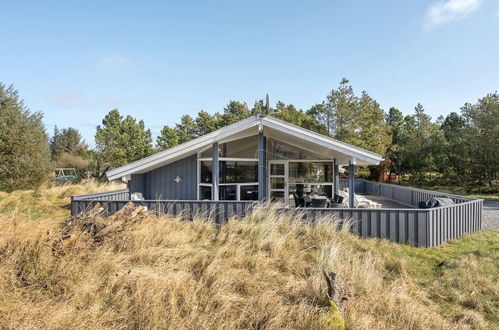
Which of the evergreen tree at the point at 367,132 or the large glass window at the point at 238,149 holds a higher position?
the evergreen tree at the point at 367,132

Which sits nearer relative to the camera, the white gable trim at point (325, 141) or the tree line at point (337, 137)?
the white gable trim at point (325, 141)

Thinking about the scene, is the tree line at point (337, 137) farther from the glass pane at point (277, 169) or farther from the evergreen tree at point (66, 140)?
the evergreen tree at point (66, 140)

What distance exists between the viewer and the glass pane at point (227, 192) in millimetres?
9797

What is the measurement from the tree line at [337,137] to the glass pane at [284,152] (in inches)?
243

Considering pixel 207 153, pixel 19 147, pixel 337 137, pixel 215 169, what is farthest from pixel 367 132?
pixel 19 147

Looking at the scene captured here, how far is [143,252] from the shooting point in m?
4.68

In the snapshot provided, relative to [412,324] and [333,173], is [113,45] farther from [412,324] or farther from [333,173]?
[412,324]

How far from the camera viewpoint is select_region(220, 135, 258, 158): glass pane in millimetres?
9845

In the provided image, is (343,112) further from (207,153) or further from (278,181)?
(207,153)

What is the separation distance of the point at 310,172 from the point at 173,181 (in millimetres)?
5270

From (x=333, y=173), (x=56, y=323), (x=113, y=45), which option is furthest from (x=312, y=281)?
(x=113, y=45)

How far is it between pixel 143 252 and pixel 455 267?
5.44 m

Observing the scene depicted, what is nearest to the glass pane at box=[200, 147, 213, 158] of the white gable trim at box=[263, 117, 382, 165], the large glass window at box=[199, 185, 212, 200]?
the large glass window at box=[199, 185, 212, 200]

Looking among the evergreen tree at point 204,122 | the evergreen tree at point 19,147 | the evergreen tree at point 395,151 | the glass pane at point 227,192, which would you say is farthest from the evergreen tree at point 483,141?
the evergreen tree at point 19,147
